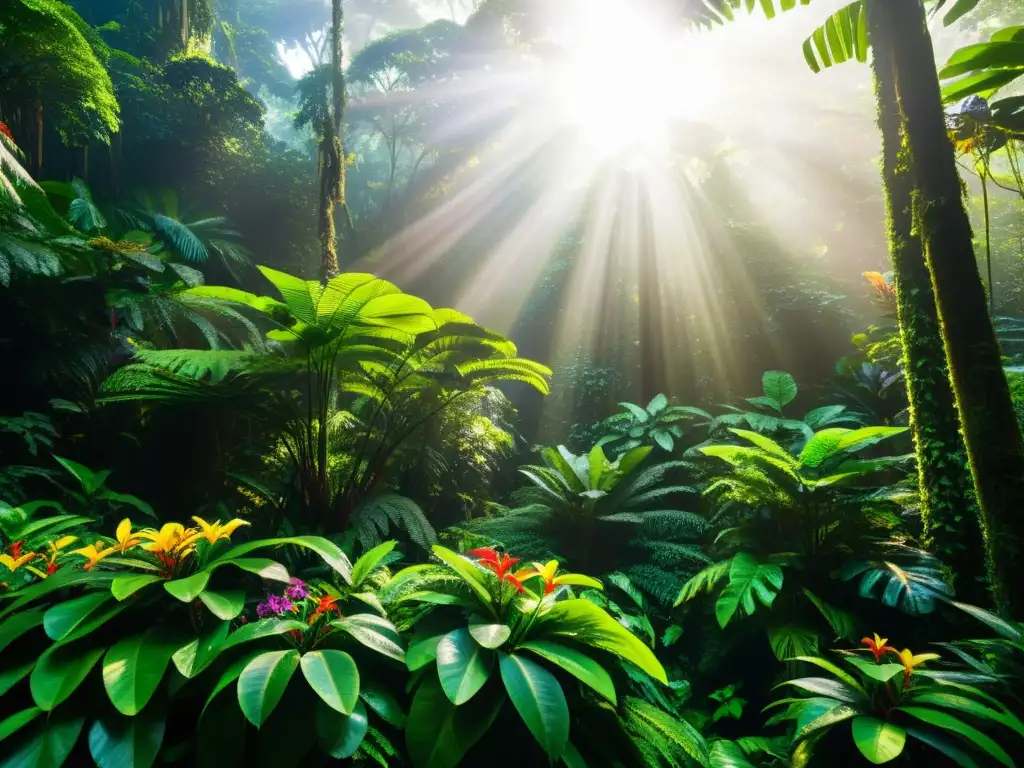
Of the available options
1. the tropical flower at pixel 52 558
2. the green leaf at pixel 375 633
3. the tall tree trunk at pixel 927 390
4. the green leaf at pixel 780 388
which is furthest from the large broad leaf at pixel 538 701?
the green leaf at pixel 780 388

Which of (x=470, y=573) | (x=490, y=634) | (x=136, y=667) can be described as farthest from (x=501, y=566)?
(x=136, y=667)

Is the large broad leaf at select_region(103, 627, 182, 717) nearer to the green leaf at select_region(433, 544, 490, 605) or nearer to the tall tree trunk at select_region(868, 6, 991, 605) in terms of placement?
the green leaf at select_region(433, 544, 490, 605)

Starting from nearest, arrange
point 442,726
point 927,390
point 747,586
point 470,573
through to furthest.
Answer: point 442,726 < point 470,573 < point 747,586 < point 927,390

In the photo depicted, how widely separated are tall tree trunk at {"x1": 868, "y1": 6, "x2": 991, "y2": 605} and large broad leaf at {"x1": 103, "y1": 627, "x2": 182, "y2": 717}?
2771 mm

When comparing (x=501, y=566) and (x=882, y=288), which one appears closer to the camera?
(x=501, y=566)

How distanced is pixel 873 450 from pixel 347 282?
4.00m

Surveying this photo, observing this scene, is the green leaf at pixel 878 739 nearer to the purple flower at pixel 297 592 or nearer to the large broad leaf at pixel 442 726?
the large broad leaf at pixel 442 726

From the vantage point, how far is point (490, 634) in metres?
1.31

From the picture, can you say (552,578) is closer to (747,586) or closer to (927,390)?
(747,586)

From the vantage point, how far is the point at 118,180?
884 cm

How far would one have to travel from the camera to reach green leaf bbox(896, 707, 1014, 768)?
121 centimetres

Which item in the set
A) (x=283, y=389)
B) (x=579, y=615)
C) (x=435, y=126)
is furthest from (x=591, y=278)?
(x=435, y=126)

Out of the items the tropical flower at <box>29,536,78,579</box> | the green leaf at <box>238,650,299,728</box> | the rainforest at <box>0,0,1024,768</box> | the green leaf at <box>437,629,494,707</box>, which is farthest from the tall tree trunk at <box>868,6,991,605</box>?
the tropical flower at <box>29,536,78,579</box>

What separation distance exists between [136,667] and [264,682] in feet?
1.06
